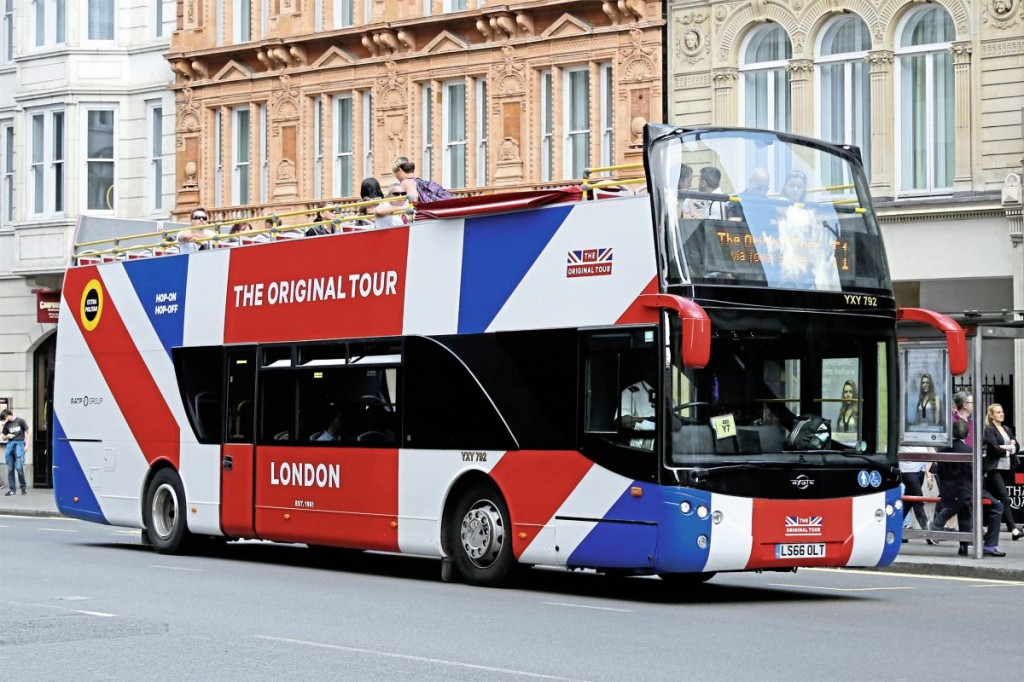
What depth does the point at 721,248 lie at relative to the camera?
15.6 meters

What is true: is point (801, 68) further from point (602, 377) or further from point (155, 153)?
point (155, 153)

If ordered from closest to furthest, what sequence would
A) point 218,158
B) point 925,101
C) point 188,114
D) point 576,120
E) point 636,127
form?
point 925,101
point 636,127
point 576,120
point 218,158
point 188,114

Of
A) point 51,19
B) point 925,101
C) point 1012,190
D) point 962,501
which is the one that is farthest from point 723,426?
point 51,19

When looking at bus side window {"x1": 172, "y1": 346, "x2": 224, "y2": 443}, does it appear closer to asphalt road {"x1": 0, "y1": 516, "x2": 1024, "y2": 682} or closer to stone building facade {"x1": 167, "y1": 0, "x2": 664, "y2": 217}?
asphalt road {"x1": 0, "y1": 516, "x2": 1024, "y2": 682}

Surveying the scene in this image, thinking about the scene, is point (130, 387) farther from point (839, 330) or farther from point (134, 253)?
point (839, 330)

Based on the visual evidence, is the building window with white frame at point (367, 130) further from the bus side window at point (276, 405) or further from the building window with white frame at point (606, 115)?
the bus side window at point (276, 405)

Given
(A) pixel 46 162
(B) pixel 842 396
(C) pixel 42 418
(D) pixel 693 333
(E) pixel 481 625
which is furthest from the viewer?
(C) pixel 42 418

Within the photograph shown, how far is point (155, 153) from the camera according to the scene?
139 feet

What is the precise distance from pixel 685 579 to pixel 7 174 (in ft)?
96.9

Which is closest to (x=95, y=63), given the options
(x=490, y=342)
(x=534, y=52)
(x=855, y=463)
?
(x=534, y=52)

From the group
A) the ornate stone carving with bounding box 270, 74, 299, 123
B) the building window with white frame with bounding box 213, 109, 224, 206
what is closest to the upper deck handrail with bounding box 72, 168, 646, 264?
the ornate stone carving with bounding box 270, 74, 299, 123

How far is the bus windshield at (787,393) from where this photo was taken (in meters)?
15.3

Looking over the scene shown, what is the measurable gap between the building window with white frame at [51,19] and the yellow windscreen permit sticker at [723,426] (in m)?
30.8

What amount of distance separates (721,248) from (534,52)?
19980mm
